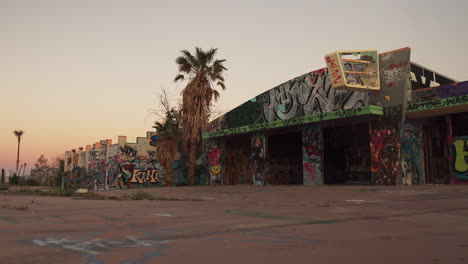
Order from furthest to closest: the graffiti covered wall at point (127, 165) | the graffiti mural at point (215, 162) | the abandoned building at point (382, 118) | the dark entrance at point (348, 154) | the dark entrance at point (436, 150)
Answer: the graffiti covered wall at point (127, 165) → the graffiti mural at point (215, 162) → the dark entrance at point (348, 154) → the dark entrance at point (436, 150) → the abandoned building at point (382, 118)

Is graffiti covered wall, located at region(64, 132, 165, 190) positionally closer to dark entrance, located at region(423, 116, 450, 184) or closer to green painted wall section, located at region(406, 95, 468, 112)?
dark entrance, located at region(423, 116, 450, 184)

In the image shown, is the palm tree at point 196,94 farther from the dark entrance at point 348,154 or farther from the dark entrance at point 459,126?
the dark entrance at point 459,126

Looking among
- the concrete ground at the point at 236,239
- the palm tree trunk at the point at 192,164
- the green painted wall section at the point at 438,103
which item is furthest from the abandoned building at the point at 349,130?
the concrete ground at the point at 236,239

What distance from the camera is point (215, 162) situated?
96.9 ft

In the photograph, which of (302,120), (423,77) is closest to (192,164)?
(302,120)

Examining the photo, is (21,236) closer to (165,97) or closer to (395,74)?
(395,74)

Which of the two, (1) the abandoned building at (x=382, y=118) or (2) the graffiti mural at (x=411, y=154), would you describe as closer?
(1) the abandoned building at (x=382, y=118)

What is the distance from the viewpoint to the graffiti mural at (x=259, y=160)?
25.5m

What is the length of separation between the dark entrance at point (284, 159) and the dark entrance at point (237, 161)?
2.46 meters

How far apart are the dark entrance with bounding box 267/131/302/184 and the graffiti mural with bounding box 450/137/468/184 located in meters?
11.1

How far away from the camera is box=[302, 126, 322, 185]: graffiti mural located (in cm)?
2180

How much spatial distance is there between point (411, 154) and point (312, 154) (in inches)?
214

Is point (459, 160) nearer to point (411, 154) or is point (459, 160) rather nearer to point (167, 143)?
point (411, 154)

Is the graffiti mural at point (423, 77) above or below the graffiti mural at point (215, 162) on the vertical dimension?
above
